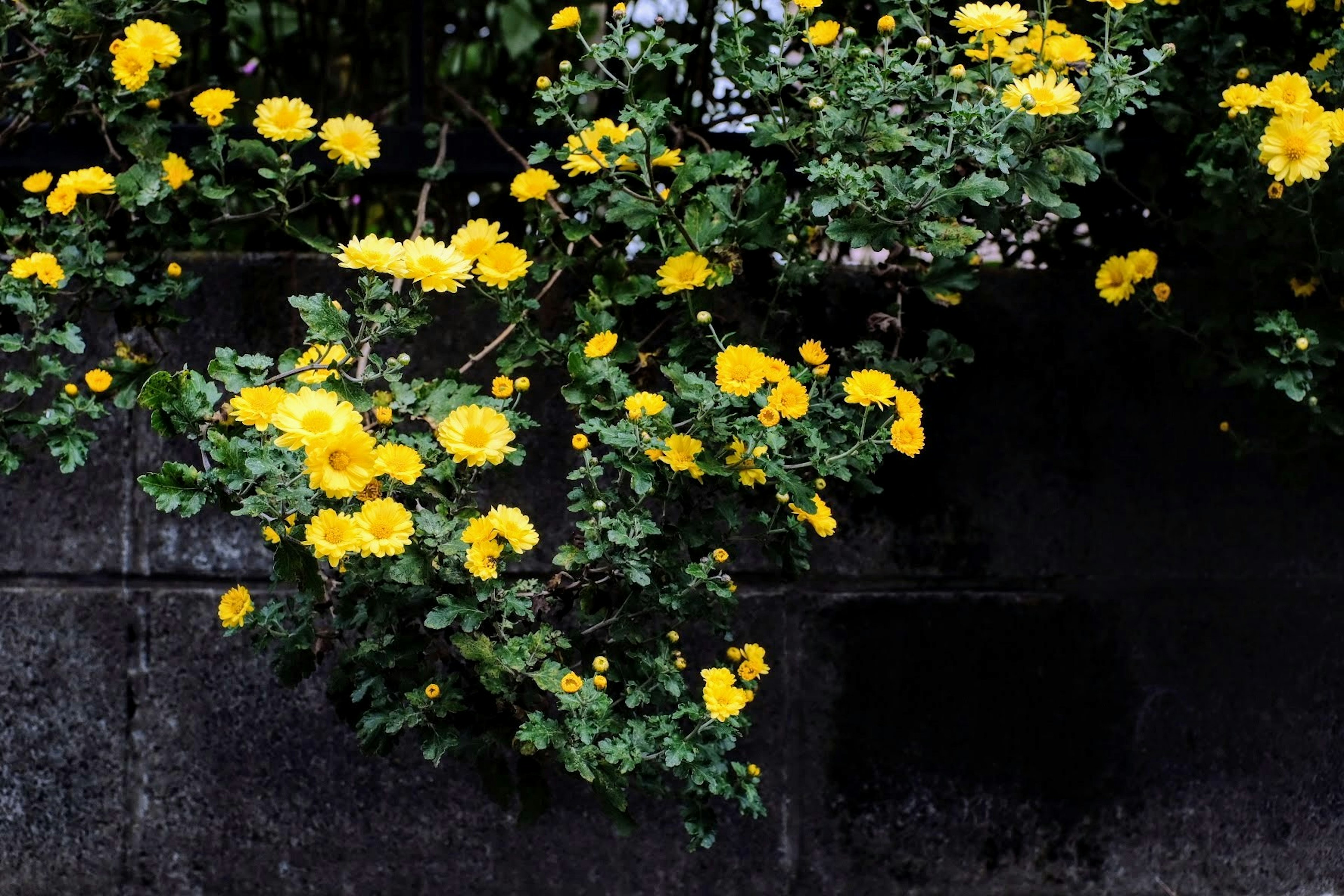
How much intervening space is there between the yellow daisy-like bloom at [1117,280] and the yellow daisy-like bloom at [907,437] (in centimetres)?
54

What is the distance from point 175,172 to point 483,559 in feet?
2.88

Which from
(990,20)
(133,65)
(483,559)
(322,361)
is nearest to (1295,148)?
(990,20)

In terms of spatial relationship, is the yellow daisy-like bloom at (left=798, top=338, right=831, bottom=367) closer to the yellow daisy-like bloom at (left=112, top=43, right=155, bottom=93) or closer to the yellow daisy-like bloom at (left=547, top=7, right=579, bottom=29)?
the yellow daisy-like bloom at (left=547, top=7, right=579, bottom=29)

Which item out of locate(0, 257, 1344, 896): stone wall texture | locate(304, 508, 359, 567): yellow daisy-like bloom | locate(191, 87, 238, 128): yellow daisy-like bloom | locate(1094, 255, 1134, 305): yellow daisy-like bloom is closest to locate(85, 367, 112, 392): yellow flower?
locate(0, 257, 1344, 896): stone wall texture

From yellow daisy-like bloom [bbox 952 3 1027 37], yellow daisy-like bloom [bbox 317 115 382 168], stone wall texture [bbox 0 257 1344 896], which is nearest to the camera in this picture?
yellow daisy-like bloom [bbox 952 3 1027 37]

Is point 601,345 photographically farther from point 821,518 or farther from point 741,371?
point 821,518

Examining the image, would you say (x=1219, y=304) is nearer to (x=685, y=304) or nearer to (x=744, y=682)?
(x=685, y=304)

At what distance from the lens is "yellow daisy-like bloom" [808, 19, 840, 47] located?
1.56 metres

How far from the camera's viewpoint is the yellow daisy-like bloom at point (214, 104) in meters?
1.73

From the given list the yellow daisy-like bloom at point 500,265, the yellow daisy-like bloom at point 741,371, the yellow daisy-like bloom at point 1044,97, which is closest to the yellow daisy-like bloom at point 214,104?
the yellow daisy-like bloom at point 500,265

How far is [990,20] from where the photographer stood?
1497mm

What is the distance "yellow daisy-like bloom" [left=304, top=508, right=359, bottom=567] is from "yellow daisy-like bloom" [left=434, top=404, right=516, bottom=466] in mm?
148

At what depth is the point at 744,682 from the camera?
1.57 metres

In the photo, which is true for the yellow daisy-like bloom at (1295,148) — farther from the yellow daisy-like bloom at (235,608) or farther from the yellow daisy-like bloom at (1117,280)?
the yellow daisy-like bloom at (235,608)
